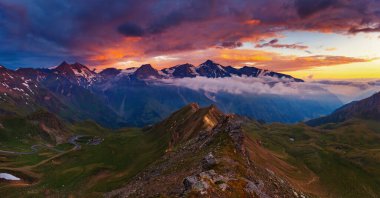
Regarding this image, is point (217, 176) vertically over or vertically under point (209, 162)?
over

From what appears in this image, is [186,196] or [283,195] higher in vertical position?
[186,196]

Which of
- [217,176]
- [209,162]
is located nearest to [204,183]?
[217,176]

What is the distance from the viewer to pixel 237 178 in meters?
72.2

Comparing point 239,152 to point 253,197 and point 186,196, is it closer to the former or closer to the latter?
point 253,197

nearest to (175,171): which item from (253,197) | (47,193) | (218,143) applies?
(218,143)

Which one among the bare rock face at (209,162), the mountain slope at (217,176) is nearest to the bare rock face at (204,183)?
the mountain slope at (217,176)

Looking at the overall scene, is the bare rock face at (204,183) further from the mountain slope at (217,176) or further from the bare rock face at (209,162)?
the bare rock face at (209,162)

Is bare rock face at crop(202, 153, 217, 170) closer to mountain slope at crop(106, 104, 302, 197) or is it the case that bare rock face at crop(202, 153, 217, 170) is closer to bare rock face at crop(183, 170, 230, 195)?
mountain slope at crop(106, 104, 302, 197)

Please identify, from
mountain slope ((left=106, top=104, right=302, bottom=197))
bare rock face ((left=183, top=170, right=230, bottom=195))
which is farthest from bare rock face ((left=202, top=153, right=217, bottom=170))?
bare rock face ((left=183, top=170, right=230, bottom=195))

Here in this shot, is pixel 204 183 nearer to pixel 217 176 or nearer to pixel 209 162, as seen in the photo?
pixel 217 176

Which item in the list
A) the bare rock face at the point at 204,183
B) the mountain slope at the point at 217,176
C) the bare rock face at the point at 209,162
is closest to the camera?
the bare rock face at the point at 204,183

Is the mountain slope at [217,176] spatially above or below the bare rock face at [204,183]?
below

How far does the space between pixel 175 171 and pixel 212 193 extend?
36119 millimetres

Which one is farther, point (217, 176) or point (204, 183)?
point (217, 176)
